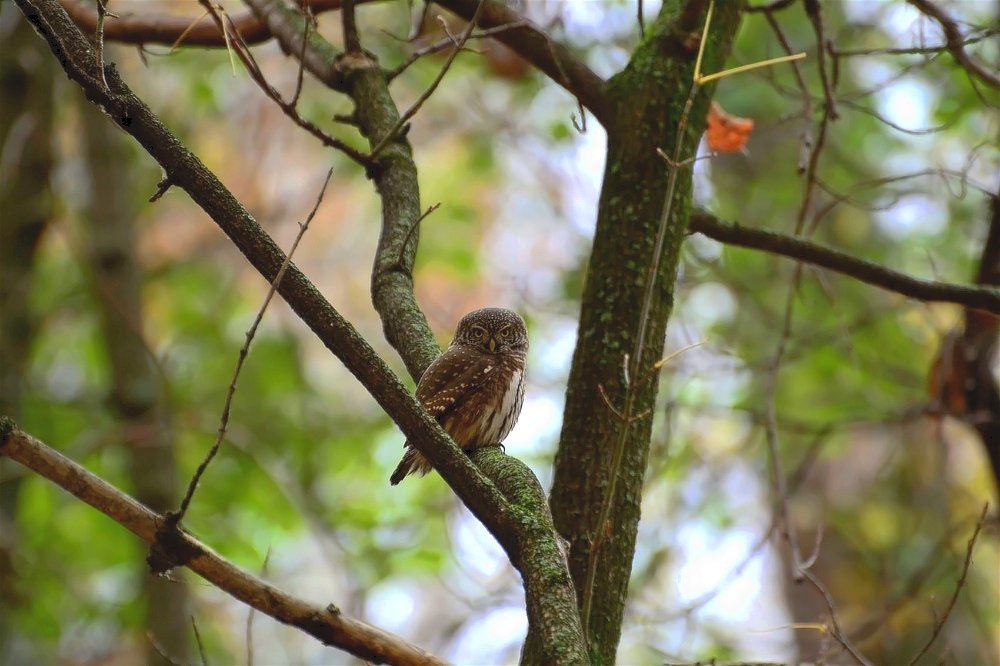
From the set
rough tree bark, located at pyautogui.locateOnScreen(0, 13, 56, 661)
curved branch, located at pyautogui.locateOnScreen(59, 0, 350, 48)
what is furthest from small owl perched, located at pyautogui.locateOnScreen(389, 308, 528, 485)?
rough tree bark, located at pyautogui.locateOnScreen(0, 13, 56, 661)

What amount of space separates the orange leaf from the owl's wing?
126cm

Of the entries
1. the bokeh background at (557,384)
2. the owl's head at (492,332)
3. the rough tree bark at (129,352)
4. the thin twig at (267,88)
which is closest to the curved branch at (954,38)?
the bokeh background at (557,384)

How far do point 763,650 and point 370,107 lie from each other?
5989mm

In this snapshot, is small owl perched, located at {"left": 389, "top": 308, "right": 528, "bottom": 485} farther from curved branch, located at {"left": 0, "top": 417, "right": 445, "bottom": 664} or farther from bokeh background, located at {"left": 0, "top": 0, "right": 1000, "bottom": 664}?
curved branch, located at {"left": 0, "top": 417, "right": 445, "bottom": 664}

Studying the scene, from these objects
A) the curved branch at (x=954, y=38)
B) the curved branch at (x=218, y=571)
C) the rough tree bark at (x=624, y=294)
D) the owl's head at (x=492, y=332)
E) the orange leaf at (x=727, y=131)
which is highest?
the curved branch at (x=954, y=38)

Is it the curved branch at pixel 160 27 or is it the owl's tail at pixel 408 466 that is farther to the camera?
the owl's tail at pixel 408 466

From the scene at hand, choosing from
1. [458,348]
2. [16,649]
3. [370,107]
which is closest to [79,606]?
[16,649]

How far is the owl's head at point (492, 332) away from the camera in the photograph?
4.51 metres

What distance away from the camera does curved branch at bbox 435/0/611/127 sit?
329 cm

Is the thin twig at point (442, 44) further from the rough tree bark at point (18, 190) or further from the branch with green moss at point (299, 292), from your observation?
the rough tree bark at point (18, 190)

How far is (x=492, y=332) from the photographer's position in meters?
4.54

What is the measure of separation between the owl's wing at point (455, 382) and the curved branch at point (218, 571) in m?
1.44

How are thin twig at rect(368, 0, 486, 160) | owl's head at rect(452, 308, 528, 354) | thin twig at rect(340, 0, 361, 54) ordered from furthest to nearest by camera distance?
owl's head at rect(452, 308, 528, 354), thin twig at rect(340, 0, 361, 54), thin twig at rect(368, 0, 486, 160)

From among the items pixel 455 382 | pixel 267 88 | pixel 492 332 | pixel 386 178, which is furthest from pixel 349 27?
pixel 492 332
